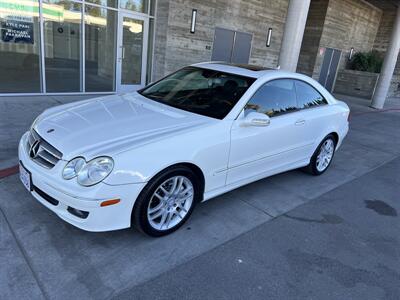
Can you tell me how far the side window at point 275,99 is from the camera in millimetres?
3627

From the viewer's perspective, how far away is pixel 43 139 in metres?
2.89

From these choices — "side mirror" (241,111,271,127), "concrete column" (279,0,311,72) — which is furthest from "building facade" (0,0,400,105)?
"side mirror" (241,111,271,127)

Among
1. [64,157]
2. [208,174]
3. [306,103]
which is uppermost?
[306,103]

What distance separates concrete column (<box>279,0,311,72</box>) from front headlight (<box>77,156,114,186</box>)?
21.7 ft

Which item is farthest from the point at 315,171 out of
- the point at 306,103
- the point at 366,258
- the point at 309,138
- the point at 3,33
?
the point at 3,33

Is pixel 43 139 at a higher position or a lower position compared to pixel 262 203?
higher

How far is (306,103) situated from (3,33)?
7055mm

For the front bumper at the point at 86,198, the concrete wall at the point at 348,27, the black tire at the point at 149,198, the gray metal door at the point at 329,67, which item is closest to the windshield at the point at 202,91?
the black tire at the point at 149,198

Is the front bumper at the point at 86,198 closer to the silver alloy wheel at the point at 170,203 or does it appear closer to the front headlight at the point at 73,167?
the front headlight at the point at 73,167

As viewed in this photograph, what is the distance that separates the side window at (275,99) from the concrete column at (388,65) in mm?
11059

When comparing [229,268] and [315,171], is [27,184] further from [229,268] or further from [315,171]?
[315,171]

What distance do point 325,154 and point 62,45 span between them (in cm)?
699

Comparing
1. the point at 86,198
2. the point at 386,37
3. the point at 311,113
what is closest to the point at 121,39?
the point at 311,113

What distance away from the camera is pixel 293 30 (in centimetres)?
783
